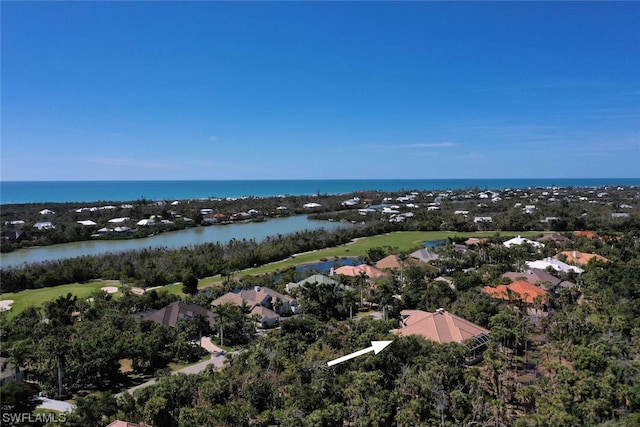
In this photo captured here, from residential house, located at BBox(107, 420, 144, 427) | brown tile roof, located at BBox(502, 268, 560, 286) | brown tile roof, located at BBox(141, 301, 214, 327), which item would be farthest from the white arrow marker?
brown tile roof, located at BBox(502, 268, 560, 286)

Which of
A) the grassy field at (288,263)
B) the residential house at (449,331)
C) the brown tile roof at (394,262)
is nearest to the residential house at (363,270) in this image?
the brown tile roof at (394,262)

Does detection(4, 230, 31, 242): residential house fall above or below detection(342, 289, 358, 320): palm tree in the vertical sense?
above

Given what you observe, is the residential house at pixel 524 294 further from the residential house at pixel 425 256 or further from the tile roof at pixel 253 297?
the tile roof at pixel 253 297

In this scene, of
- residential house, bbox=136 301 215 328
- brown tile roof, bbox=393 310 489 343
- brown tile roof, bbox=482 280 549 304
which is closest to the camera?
brown tile roof, bbox=393 310 489 343

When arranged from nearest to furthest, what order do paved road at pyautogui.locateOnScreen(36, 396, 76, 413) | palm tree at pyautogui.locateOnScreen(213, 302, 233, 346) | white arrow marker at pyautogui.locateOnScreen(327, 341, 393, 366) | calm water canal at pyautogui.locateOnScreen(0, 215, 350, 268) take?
paved road at pyautogui.locateOnScreen(36, 396, 76, 413), white arrow marker at pyautogui.locateOnScreen(327, 341, 393, 366), palm tree at pyautogui.locateOnScreen(213, 302, 233, 346), calm water canal at pyautogui.locateOnScreen(0, 215, 350, 268)

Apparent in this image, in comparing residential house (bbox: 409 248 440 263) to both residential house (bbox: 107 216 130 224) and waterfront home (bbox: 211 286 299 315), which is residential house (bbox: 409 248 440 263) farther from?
residential house (bbox: 107 216 130 224)
